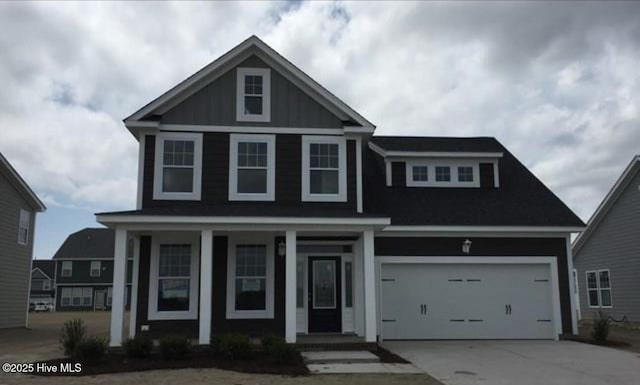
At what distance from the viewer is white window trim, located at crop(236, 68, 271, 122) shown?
54.9 ft

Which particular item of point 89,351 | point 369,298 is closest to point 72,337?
point 89,351

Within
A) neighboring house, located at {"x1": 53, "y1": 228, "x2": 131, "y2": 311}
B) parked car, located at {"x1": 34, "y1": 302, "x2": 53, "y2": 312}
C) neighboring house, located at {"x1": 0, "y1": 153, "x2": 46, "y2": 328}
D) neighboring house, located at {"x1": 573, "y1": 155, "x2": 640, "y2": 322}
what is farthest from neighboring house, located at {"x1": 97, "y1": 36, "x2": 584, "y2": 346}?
parked car, located at {"x1": 34, "y1": 302, "x2": 53, "y2": 312}

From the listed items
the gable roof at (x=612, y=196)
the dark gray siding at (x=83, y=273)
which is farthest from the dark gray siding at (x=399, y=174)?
the dark gray siding at (x=83, y=273)

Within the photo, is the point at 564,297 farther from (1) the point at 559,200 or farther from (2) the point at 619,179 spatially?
(2) the point at 619,179

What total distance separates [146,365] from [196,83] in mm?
7692

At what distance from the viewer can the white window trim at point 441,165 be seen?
20344 millimetres

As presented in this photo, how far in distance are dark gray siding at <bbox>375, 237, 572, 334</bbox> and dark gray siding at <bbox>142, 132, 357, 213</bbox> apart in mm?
2343

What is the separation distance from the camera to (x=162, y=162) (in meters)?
16.3

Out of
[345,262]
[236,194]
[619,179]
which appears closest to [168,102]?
[236,194]

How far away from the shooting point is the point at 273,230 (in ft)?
49.0

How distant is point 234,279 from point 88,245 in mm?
44395

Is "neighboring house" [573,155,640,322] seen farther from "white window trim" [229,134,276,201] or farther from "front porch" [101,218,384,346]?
"white window trim" [229,134,276,201]

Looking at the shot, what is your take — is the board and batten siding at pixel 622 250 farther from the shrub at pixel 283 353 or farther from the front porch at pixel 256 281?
the shrub at pixel 283 353

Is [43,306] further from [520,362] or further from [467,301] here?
[520,362]
